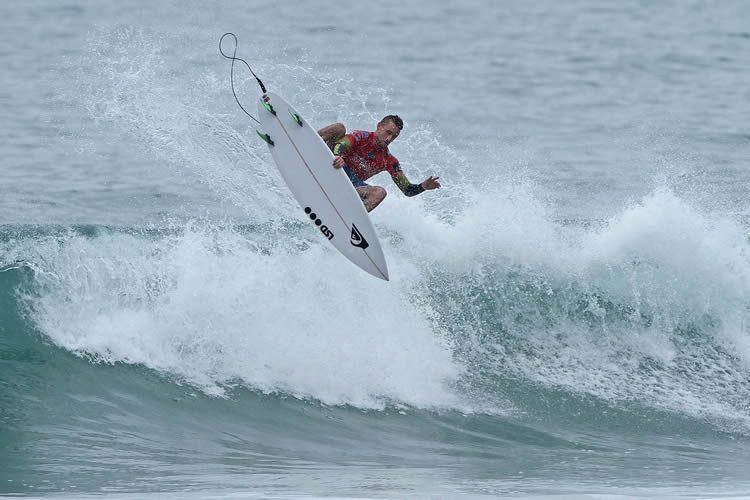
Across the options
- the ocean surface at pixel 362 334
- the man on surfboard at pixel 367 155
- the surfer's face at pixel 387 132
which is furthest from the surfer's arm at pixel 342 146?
the ocean surface at pixel 362 334

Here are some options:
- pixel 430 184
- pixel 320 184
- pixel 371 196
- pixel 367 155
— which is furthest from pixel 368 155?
pixel 430 184

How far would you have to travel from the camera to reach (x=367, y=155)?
10867mm

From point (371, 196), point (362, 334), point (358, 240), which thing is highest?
point (371, 196)

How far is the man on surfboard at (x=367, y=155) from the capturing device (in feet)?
35.2

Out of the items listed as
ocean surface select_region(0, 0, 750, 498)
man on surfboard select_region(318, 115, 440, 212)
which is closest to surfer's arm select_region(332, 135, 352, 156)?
man on surfboard select_region(318, 115, 440, 212)

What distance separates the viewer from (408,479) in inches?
378

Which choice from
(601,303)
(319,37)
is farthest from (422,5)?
(601,303)

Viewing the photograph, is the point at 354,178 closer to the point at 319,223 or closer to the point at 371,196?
the point at 371,196

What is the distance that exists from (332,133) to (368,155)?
38 centimetres

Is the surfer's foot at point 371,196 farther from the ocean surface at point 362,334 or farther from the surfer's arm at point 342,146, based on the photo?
the ocean surface at point 362,334

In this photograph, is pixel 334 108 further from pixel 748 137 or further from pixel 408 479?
pixel 408 479

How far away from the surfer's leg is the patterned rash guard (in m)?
0.10

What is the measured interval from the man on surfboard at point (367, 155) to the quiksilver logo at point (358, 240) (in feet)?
0.80

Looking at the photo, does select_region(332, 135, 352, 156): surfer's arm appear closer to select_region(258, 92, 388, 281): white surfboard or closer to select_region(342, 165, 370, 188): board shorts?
select_region(258, 92, 388, 281): white surfboard
